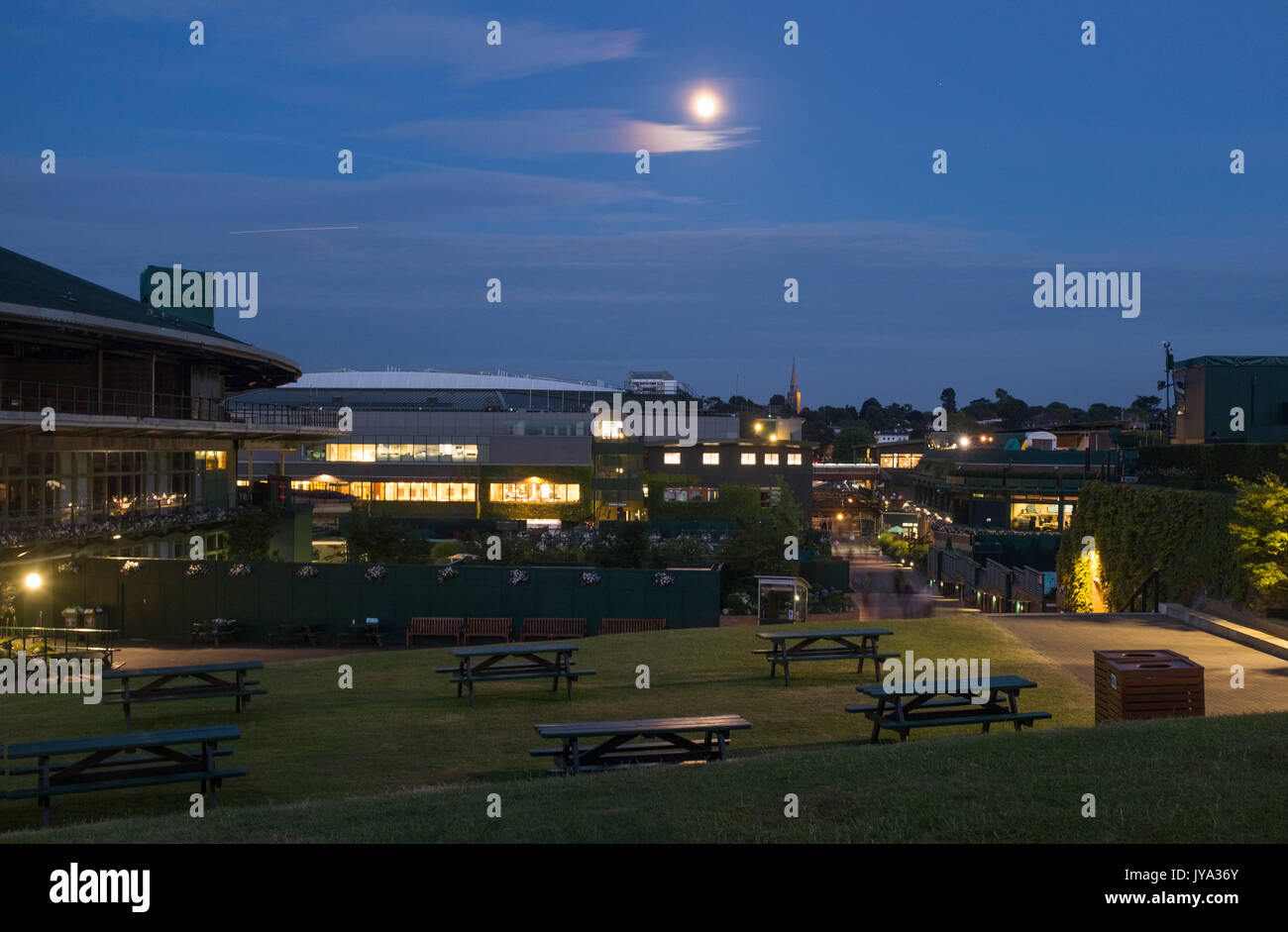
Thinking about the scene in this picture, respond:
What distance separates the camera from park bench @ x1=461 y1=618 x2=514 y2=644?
26.5 m

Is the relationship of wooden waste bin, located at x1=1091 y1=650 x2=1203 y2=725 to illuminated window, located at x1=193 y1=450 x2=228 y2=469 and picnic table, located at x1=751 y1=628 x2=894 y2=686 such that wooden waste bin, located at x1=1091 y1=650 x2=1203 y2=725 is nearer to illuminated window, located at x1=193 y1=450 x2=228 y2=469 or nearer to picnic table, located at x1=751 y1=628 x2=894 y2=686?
picnic table, located at x1=751 y1=628 x2=894 y2=686

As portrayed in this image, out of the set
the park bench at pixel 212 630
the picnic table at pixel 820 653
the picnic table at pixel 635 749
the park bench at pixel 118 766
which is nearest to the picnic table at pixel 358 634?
the park bench at pixel 212 630

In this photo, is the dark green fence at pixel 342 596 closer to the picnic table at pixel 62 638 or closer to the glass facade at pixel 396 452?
the picnic table at pixel 62 638

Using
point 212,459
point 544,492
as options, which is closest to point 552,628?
point 212,459

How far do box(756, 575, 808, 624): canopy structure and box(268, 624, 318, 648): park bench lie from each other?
12.6 m

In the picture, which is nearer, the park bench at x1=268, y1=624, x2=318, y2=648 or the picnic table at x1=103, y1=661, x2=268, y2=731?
the picnic table at x1=103, y1=661, x2=268, y2=731

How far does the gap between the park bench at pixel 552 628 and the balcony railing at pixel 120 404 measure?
1598cm

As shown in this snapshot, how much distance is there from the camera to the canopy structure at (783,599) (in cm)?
3038

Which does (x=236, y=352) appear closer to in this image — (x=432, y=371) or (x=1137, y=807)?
(x=1137, y=807)

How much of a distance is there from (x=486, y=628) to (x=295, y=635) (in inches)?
207

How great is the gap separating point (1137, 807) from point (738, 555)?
31.1m

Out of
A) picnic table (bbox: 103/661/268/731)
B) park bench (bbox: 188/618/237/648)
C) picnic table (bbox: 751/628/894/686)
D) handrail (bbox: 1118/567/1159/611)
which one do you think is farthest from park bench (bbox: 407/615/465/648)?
handrail (bbox: 1118/567/1159/611)

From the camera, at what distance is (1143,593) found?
26797 mm
